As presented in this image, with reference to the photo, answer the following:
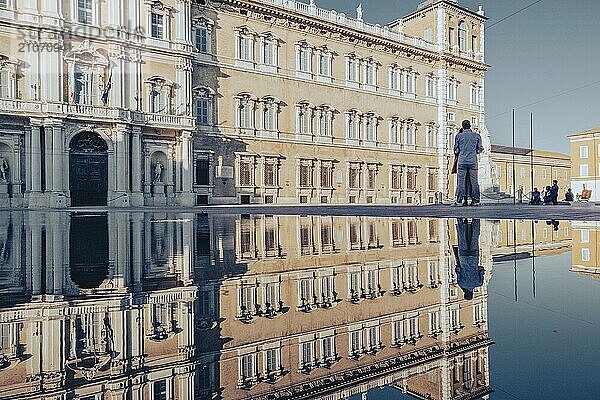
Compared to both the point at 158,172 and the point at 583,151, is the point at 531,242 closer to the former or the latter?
the point at 158,172

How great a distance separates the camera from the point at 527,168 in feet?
167

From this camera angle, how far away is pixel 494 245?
4117 millimetres

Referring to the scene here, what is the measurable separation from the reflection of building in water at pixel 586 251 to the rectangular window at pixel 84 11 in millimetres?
22869

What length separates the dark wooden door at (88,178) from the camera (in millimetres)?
22031

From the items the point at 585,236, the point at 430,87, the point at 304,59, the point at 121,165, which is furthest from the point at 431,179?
the point at 585,236

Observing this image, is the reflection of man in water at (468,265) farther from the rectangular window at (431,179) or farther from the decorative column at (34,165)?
the rectangular window at (431,179)

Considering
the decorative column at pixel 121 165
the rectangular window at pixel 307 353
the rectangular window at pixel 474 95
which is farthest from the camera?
the rectangular window at pixel 474 95

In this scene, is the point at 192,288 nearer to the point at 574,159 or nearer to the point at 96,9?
the point at 96,9

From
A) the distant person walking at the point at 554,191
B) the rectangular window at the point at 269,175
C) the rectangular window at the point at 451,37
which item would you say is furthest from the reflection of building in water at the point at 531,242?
the rectangular window at the point at 451,37

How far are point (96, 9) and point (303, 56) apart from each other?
40.8 feet

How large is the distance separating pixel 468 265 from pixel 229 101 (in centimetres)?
2544

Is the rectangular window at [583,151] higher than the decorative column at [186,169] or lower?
higher

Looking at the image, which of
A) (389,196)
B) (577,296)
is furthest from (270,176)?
(577,296)

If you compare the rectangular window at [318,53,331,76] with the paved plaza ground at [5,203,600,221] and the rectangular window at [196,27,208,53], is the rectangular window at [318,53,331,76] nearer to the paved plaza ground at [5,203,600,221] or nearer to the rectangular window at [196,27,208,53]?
the rectangular window at [196,27,208,53]
